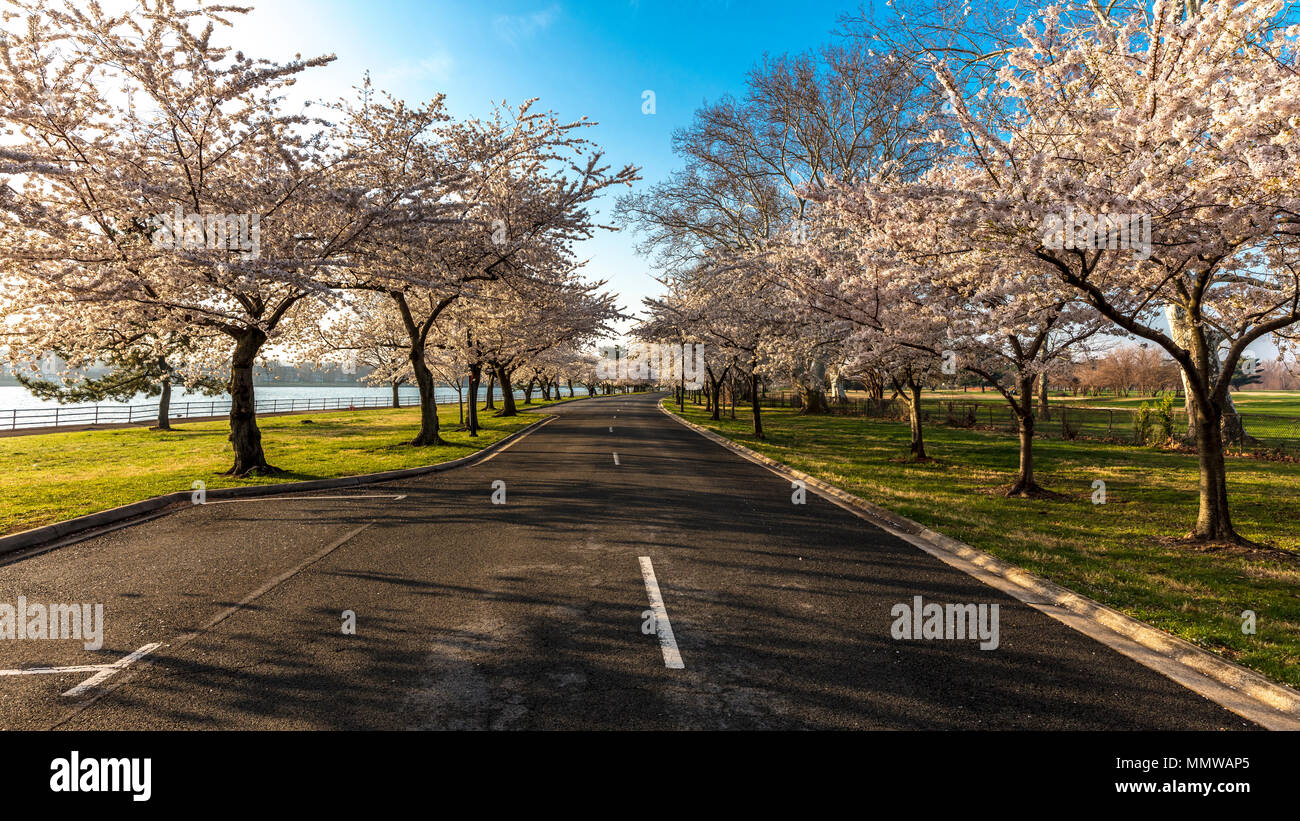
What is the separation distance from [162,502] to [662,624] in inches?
381

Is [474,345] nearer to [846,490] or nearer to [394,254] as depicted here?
[394,254]

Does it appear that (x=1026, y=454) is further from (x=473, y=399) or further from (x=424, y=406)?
(x=473, y=399)

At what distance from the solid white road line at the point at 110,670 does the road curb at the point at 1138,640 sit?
7528 mm

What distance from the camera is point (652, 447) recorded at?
20.0 m

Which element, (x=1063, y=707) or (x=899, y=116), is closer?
(x=1063, y=707)

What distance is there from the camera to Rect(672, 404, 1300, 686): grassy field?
17.5ft

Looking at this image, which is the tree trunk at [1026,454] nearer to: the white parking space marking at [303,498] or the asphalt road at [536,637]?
the asphalt road at [536,637]

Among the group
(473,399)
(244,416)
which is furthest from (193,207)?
(473,399)

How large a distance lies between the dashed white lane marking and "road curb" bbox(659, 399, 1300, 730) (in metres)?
3.58

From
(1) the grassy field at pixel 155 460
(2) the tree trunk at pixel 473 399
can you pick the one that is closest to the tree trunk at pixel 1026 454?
(1) the grassy field at pixel 155 460

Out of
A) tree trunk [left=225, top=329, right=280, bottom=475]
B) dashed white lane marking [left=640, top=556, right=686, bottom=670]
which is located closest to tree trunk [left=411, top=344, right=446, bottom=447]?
tree trunk [left=225, top=329, right=280, bottom=475]

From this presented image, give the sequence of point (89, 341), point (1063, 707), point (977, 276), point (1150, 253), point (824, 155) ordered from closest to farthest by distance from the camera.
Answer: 1. point (1063, 707)
2. point (1150, 253)
3. point (977, 276)
4. point (89, 341)
5. point (824, 155)
